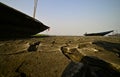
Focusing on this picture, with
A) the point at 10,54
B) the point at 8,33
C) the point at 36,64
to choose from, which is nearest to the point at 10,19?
the point at 8,33

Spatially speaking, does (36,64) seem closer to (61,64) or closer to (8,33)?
(61,64)

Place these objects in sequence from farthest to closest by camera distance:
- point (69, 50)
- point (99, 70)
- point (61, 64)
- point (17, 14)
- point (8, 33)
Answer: point (8, 33) < point (17, 14) < point (69, 50) < point (61, 64) < point (99, 70)

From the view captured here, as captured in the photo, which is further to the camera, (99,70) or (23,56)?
(23,56)

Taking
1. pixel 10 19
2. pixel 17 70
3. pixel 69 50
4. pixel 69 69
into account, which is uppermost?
pixel 10 19

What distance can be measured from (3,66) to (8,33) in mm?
2186

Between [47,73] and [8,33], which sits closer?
[47,73]

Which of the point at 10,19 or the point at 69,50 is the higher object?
the point at 10,19

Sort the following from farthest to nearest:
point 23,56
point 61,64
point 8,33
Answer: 1. point 8,33
2. point 23,56
3. point 61,64

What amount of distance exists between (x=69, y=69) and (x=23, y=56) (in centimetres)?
78

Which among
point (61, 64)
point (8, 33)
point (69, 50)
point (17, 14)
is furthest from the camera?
point (8, 33)

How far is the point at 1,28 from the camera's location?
9.81ft

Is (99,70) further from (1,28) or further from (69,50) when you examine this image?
(1,28)

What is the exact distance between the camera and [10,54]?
1660 millimetres

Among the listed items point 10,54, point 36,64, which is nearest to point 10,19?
point 10,54
